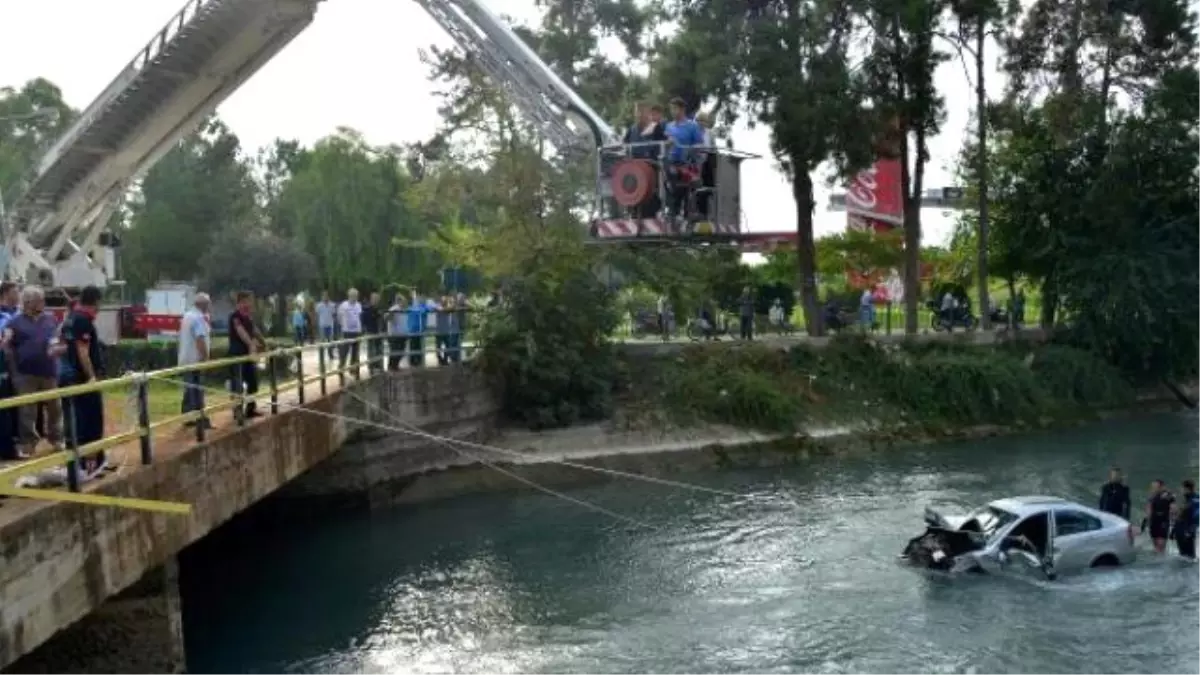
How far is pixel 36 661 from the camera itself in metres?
12.3

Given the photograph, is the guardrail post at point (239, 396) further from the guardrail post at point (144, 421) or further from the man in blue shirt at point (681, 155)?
the man in blue shirt at point (681, 155)

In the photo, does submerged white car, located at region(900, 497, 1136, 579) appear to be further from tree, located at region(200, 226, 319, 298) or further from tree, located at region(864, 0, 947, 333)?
tree, located at region(200, 226, 319, 298)

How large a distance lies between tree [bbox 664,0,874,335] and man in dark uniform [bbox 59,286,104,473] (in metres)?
28.4

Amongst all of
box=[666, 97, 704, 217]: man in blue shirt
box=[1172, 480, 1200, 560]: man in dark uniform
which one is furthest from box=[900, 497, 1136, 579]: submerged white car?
box=[666, 97, 704, 217]: man in blue shirt

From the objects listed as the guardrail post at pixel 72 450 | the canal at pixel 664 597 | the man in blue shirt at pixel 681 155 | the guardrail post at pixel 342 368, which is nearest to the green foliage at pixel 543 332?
the canal at pixel 664 597

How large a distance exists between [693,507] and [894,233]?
25.7 meters

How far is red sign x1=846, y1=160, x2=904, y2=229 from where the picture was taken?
180ft

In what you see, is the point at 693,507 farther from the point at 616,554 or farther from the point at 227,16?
the point at 227,16

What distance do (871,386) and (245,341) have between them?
24489 millimetres

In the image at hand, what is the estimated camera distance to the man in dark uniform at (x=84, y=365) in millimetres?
12211

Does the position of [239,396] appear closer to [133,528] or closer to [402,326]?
[133,528]

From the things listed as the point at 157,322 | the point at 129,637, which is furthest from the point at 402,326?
the point at 129,637

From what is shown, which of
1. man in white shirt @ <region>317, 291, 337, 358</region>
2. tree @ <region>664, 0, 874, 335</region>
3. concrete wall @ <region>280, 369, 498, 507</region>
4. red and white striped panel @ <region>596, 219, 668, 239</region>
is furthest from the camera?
tree @ <region>664, 0, 874, 335</region>

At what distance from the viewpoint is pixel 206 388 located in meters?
15.2
